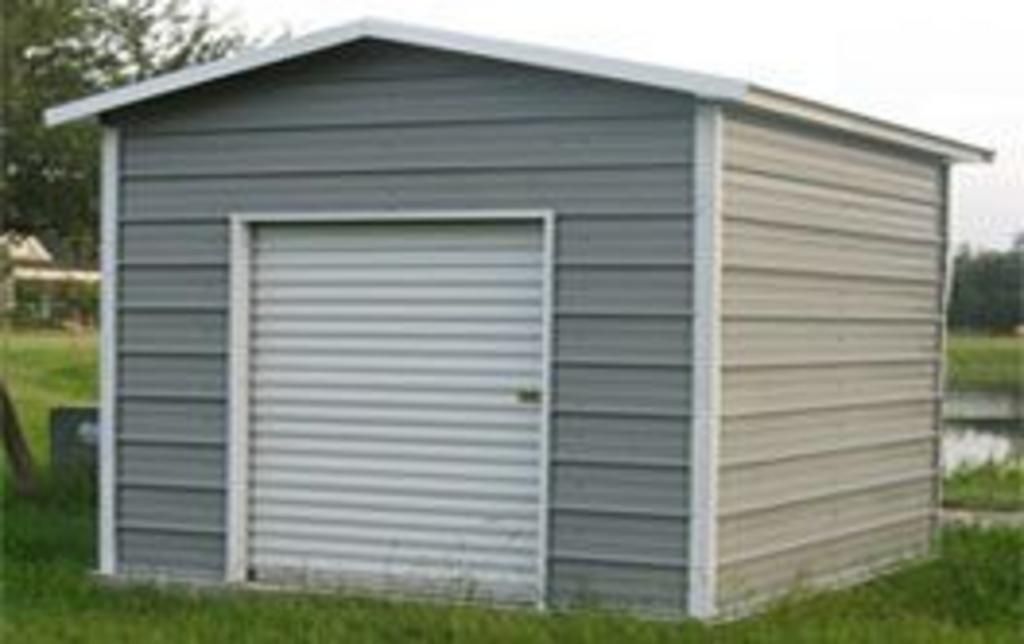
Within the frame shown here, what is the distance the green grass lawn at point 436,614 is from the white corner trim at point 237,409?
0.38 metres

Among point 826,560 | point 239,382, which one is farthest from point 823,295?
point 239,382

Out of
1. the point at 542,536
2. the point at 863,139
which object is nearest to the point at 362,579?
the point at 542,536

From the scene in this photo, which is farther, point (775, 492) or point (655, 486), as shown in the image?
point (775, 492)

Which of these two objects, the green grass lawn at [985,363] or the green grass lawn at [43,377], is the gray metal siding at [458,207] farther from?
the green grass lawn at [985,363]

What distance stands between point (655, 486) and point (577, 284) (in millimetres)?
1180

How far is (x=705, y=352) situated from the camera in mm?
11305

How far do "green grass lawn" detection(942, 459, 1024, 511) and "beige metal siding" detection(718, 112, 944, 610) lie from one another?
3920mm

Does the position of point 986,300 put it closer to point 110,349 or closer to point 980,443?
point 980,443

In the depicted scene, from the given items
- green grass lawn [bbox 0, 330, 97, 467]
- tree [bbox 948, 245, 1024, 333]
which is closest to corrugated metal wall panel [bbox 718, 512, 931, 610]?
green grass lawn [bbox 0, 330, 97, 467]

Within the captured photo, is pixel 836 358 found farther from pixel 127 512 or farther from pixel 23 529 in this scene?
pixel 23 529

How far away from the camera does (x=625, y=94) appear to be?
455 inches

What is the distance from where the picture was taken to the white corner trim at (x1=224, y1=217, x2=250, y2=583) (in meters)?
12.7

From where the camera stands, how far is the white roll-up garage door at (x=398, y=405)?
39.8ft

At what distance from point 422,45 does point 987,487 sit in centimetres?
1071
